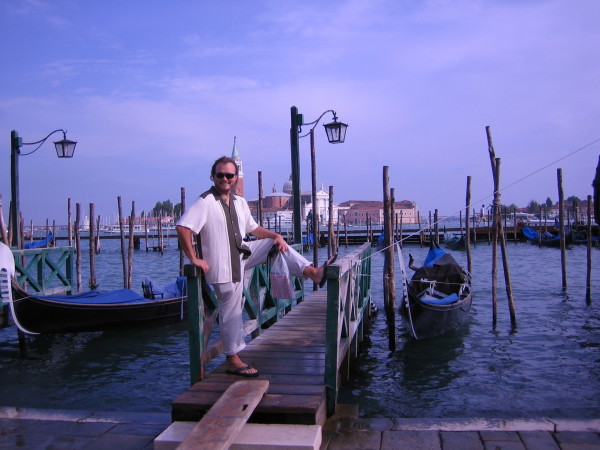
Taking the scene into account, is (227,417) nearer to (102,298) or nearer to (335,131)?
(102,298)

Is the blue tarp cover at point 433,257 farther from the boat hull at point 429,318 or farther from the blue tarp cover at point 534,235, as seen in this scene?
the blue tarp cover at point 534,235

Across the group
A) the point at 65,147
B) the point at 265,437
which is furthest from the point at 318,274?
the point at 65,147

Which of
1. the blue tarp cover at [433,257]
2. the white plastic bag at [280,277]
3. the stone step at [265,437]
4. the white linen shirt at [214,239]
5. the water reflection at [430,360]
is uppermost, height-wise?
the white linen shirt at [214,239]

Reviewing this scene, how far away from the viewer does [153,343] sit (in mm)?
7770

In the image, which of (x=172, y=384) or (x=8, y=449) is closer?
(x=8, y=449)

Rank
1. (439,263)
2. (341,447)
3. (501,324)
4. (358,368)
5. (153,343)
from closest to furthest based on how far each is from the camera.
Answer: (341,447) < (358,368) < (153,343) < (501,324) < (439,263)

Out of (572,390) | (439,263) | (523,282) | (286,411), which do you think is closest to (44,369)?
(286,411)

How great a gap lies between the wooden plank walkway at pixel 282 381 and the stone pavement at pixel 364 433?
0.21 metres

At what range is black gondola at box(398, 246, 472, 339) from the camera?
25.2 feet

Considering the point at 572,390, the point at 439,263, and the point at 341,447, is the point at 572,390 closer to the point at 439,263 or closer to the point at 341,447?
the point at 341,447

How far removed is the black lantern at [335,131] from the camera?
813cm

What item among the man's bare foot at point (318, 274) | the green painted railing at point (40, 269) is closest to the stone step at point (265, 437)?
the man's bare foot at point (318, 274)

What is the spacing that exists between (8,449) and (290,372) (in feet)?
5.29

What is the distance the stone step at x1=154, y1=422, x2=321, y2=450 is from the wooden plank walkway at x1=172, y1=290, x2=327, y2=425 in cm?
8
